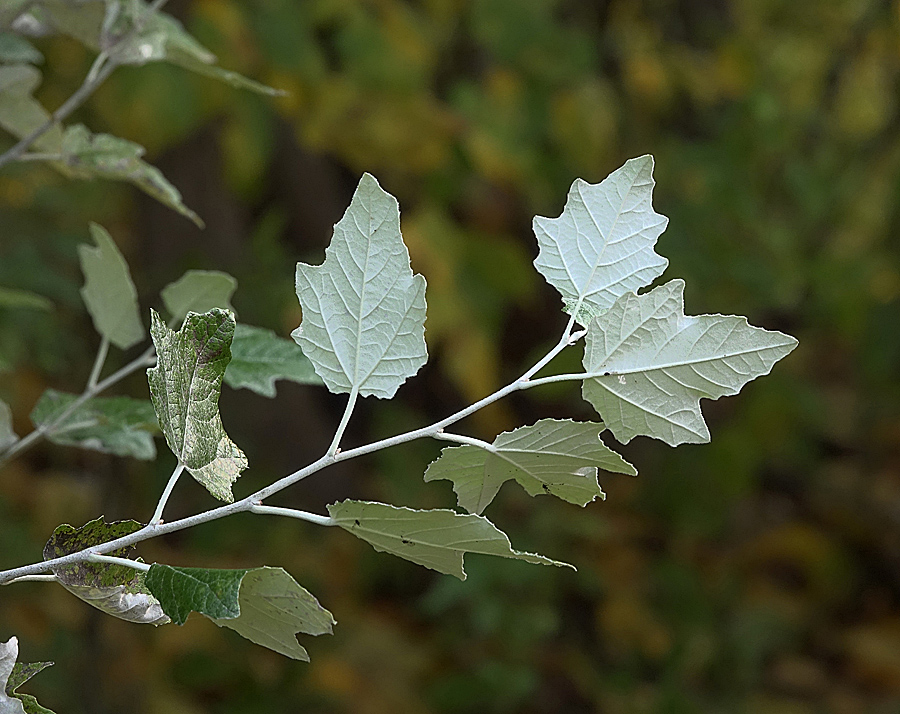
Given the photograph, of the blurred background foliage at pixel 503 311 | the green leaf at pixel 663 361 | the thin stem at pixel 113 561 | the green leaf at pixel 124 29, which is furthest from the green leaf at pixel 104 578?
the blurred background foliage at pixel 503 311

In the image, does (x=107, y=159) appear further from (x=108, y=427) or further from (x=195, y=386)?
(x=195, y=386)

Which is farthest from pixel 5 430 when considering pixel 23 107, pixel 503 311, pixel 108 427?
pixel 503 311

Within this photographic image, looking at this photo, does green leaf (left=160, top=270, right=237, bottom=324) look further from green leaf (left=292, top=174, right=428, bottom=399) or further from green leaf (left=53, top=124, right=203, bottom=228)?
green leaf (left=292, top=174, right=428, bottom=399)

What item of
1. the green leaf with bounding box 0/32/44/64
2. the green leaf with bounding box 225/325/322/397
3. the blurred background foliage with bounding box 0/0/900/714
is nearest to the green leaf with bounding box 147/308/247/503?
the green leaf with bounding box 225/325/322/397

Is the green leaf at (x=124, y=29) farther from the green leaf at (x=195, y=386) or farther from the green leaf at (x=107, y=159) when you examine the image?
the green leaf at (x=195, y=386)

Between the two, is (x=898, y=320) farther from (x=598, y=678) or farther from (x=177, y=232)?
(x=177, y=232)

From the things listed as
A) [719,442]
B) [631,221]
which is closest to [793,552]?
[719,442]
